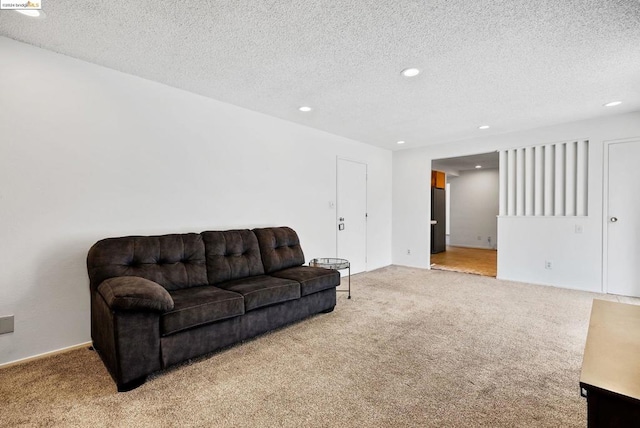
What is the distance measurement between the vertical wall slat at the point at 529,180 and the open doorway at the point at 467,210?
2.25 metres

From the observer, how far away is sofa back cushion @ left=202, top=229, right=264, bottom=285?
2.96 meters

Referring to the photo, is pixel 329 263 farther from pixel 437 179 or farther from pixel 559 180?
pixel 437 179

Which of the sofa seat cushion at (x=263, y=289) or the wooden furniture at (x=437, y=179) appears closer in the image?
the sofa seat cushion at (x=263, y=289)

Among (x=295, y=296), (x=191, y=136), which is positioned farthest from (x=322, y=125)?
(x=295, y=296)

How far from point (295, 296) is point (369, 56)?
2.22 meters

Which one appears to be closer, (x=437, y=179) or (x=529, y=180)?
(x=529, y=180)

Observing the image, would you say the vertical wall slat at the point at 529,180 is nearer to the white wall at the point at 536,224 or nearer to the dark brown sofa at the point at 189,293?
the white wall at the point at 536,224

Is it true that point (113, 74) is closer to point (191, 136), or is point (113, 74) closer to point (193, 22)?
point (191, 136)

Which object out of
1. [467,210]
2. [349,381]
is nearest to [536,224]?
[349,381]

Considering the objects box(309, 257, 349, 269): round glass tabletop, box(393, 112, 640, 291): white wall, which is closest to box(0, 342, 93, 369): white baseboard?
box(309, 257, 349, 269): round glass tabletop

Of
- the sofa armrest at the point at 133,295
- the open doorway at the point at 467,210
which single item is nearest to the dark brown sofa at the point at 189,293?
the sofa armrest at the point at 133,295

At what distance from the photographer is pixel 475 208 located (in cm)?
916

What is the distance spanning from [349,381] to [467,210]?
8.57 m

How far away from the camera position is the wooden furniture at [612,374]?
2.97 ft
